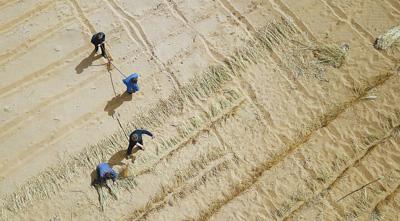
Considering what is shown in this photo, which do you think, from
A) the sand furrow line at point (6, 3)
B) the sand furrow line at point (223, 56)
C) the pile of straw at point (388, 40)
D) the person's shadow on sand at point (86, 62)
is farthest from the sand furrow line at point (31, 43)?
the pile of straw at point (388, 40)

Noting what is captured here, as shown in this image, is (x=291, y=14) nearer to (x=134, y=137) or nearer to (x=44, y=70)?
(x=134, y=137)

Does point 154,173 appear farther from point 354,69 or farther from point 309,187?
point 354,69

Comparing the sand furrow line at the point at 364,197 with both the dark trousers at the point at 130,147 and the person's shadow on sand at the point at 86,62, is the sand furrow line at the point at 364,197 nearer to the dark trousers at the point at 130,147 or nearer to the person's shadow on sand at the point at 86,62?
the dark trousers at the point at 130,147

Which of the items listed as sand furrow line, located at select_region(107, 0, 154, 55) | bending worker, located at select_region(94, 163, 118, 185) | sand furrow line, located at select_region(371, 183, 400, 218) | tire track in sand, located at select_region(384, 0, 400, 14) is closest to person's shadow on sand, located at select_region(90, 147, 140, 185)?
bending worker, located at select_region(94, 163, 118, 185)

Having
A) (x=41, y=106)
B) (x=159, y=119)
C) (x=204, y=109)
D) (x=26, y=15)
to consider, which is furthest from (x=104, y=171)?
(x=26, y=15)

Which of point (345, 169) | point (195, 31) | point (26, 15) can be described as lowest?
point (345, 169)

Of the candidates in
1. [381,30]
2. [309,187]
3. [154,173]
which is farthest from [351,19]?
[154,173]
